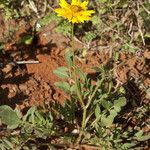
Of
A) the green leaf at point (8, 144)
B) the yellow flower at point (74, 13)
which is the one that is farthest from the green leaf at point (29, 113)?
the yellow flower at point (74, 13)

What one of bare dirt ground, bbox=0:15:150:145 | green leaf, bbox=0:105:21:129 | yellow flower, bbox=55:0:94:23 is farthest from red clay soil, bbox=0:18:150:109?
yellow flower, bbox=55:0:94:23

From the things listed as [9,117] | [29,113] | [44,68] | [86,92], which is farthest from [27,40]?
[9,117]

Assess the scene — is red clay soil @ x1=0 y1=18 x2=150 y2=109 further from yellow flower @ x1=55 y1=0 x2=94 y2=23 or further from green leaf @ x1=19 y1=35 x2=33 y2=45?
yellow flower @ x1=55 y1=0 x2=94 y2=23

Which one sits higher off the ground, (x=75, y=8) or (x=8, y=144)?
(x=75, y=8)

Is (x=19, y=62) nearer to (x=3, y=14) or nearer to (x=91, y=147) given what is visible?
(x=3, y=14)

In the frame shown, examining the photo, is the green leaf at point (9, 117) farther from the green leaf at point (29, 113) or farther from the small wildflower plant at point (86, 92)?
the small wildflower plant at point (86, 92)

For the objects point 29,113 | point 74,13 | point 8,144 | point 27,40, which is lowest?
point 8,144

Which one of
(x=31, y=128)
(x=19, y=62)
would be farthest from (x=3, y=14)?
(x=31, y=128)

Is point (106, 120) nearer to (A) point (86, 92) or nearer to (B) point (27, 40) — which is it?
(A) point (86, 92)

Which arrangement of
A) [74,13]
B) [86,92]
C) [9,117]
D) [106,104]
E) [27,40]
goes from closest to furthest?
[74,13] < [9,117] < [106,104] < [86,92] < [27,40]
